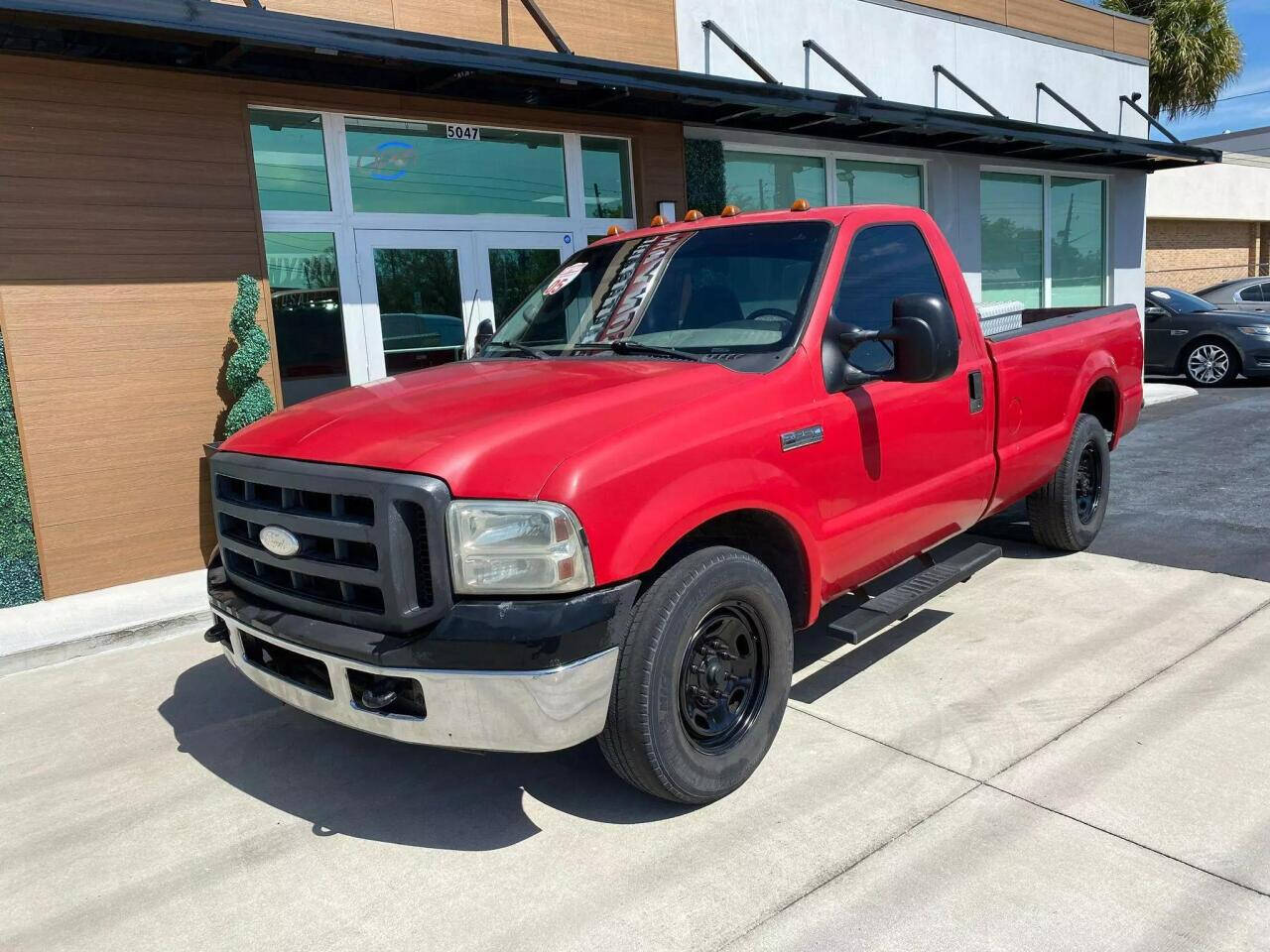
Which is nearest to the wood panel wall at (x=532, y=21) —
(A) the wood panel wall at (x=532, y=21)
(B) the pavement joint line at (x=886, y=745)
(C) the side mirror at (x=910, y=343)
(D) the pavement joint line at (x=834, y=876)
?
(A) the wood panel wall at (x=532, y=21)

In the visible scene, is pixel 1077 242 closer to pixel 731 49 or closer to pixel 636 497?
pixel 731 49

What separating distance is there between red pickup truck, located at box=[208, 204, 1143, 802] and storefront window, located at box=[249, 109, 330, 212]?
11.9 feet

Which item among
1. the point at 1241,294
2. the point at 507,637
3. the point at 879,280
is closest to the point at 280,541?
the point at 507,637

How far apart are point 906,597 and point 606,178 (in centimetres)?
658

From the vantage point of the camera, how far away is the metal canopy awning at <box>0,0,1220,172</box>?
5.74m

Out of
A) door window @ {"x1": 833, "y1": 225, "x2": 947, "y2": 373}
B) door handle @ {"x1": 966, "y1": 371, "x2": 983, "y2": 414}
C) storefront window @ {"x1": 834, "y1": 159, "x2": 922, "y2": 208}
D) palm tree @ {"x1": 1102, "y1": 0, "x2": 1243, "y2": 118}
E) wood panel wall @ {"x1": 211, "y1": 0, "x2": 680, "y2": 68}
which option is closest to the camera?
door window @ {"x1": 833, "y1": 225, "x2": 947, "y2": 373}

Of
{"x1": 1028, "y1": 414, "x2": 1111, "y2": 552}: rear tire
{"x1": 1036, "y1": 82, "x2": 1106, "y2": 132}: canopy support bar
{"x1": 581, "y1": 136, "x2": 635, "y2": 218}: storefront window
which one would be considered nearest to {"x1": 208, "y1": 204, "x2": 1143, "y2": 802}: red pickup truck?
{"x1": 1028, "y1": 414, "x2": 1111, "y2": 552}: rear tire

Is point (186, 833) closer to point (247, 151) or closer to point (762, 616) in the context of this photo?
point (762, 616)

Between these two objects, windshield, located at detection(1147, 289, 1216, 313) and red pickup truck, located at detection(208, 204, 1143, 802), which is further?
windshield, located at detection(1147, 289, 1216, 313)

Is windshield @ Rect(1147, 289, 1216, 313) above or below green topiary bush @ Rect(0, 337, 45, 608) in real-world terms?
above

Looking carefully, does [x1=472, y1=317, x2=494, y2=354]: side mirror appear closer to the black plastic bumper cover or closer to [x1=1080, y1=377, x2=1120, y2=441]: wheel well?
the black plastic bumper cover

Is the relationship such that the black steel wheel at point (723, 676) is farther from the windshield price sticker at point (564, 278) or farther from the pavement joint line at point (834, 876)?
the windshield price sticker at point (564, 278)

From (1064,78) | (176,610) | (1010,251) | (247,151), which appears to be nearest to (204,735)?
(176,610)

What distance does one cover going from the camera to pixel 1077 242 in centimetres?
1524
